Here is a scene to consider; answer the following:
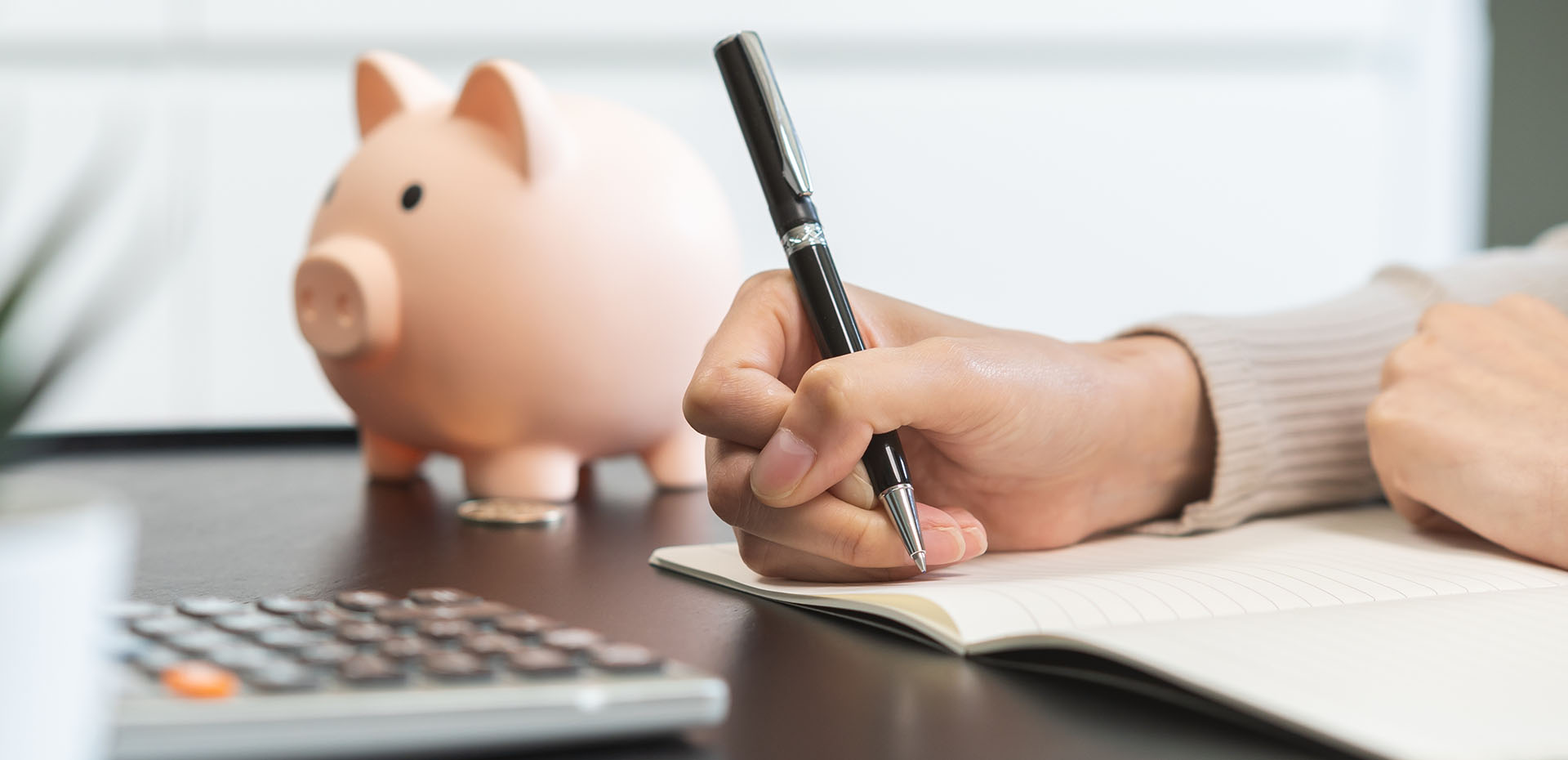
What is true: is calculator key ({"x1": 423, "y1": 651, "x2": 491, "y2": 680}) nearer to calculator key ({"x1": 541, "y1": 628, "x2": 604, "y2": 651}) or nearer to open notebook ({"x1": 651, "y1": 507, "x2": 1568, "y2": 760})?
calculator key ({"x1": 541, "y1": 628, "x2": 604, "y2": 651})

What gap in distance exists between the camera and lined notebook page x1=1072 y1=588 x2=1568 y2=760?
32cm

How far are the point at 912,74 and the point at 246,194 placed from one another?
3.44 ft

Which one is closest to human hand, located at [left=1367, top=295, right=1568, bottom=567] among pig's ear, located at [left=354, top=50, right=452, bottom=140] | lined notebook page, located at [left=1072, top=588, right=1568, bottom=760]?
lined notebook page, located at [left=1072, top=588, right=1568, bottom=760]

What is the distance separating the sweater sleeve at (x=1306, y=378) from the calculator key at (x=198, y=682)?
1.70ft

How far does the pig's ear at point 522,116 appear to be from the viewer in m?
0.79

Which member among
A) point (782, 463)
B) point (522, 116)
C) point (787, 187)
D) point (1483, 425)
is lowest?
point (1483, 425)

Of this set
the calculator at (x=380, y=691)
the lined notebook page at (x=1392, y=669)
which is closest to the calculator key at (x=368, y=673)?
the calculator at (x=380, y=691)

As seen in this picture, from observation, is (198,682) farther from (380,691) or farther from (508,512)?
(508,512)

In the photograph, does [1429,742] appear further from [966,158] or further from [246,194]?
[246,194]

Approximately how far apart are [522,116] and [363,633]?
50 centimetres

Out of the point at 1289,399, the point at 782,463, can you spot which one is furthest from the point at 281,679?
the point at 1289,399

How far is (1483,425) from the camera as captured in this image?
0.63 meters

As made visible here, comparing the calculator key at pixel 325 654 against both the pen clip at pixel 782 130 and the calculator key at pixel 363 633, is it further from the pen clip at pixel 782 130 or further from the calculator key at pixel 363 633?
the pen clip at pixel 782 130

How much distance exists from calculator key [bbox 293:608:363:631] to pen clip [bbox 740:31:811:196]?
29cm
